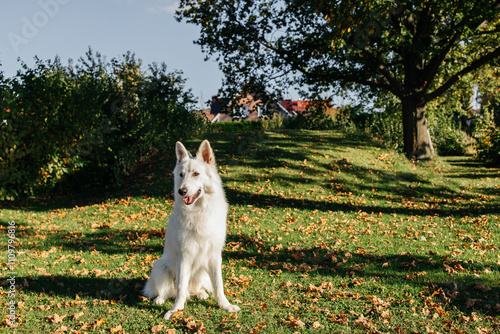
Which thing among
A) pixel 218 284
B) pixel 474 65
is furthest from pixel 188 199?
pixel 474 65

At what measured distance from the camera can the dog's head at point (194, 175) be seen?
450cm

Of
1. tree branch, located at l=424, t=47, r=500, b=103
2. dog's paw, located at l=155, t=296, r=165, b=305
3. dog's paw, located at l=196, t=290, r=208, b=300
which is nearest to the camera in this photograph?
dog's paw, located at l=155, t=296, r=165, b=305

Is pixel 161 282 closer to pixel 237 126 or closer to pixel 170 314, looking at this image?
pixel 170 314

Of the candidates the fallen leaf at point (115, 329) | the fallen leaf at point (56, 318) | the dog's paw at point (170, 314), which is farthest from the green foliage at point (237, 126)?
the fallen leaf at point (115, 329)

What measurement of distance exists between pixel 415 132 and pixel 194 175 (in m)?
18.5

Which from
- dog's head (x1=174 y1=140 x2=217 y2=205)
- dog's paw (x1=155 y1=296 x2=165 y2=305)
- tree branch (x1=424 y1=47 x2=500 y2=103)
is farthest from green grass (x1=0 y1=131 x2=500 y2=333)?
tree branch (x1=424 y1=47 x2=500 y2=103)

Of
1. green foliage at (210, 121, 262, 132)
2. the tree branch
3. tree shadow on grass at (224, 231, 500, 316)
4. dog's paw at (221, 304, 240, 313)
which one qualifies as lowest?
tree shadow on grass at (224, 231, 500, 316)

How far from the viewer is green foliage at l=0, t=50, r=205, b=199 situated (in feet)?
41.2

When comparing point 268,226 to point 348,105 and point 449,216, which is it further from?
point 348,105

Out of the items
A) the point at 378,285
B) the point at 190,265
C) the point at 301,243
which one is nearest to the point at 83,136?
the point at 301,243

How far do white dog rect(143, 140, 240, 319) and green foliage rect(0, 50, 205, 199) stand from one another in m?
10.1

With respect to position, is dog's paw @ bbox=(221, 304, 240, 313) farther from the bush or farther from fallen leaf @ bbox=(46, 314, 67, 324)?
the bush

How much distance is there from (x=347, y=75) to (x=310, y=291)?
15.8 meters

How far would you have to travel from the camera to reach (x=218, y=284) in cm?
496
